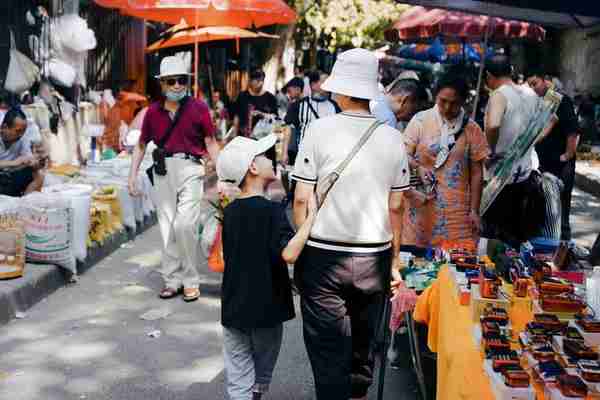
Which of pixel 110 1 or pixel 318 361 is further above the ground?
pixel 110 1

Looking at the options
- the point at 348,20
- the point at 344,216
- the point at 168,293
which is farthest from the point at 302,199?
the point at 348,20

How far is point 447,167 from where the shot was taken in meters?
5.94

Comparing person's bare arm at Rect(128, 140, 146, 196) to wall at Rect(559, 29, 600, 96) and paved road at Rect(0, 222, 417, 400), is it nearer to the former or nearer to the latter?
paved road at Rect(0, 222, 417, 400)

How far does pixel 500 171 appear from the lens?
6258 mm

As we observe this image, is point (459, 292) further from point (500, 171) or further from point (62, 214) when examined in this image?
point (62, 214)

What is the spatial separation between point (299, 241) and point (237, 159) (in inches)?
19.9

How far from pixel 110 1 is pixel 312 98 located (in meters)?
2.65

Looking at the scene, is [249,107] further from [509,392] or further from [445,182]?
[509,392]

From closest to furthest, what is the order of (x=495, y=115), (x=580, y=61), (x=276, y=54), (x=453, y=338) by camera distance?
(x=453, y=338) → (x=495, y=115) → (x=276, y=54) → (x=580, y=61)

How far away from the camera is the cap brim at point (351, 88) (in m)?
4.10

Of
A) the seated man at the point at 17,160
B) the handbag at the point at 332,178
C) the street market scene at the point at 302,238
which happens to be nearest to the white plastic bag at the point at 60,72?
the street market scene at the point at 302,238

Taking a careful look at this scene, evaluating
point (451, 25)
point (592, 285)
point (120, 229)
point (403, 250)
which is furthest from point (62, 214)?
point (451, 25)

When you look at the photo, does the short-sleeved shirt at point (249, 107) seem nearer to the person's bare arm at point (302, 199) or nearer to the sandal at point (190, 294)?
the sandal at point (190, 294)

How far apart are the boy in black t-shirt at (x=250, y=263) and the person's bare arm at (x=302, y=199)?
0.21 ft
